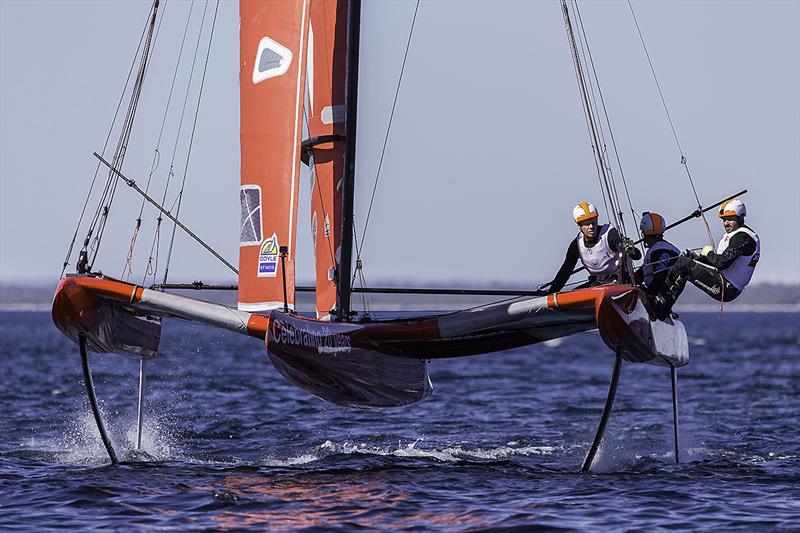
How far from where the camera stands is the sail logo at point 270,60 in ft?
40.5

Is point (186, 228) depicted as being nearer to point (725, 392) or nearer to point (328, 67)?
point (328, 67)

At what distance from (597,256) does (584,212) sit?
17.0 inches

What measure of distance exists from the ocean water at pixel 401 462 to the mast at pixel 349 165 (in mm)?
1644

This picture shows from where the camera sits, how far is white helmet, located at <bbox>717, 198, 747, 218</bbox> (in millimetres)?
12898

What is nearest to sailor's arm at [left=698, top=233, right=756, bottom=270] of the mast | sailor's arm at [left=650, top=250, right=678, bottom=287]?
sailor's arm at [left=650, top=250, right=678, bottom=287]

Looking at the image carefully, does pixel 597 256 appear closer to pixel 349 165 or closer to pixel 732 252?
pixel 732 252

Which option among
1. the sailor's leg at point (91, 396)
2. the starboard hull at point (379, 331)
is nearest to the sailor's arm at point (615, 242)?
the starboard hull at point (379, 331)

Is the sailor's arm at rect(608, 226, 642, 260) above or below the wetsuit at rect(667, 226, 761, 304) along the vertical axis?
above

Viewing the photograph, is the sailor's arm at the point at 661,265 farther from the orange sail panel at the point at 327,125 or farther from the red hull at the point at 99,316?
the red hull at the point at 99,316

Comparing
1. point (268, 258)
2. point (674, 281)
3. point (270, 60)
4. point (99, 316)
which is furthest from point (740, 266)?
point (99, 316)

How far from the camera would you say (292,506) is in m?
10.5

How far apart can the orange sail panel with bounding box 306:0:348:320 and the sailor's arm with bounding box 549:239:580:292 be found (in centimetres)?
209

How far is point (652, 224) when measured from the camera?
13.2 m

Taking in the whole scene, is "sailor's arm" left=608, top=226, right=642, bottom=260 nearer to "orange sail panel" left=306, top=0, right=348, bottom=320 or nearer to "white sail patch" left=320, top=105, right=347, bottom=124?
"orange sail panel" left=306, top=0, right=348, bottom=320
